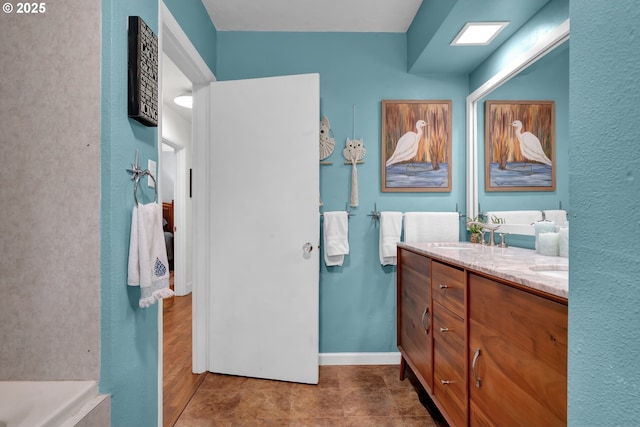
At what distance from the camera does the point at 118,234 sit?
3.87 feet

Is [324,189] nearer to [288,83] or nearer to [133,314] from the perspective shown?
[288,83]

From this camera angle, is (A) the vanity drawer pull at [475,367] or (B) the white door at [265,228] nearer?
(A) the vanity drawer pull at [475,367]

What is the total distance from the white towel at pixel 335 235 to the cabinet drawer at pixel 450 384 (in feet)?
3.13

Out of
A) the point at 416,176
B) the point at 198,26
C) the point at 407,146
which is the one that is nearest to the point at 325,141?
the point at 407,146

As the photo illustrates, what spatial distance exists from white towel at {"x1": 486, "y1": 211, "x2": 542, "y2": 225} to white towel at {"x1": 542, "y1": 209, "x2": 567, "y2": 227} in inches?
2.4

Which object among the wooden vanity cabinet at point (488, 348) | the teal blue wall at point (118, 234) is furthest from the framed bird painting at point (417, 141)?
the teal blue wall at point (118, 234)

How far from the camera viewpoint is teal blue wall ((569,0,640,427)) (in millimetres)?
467

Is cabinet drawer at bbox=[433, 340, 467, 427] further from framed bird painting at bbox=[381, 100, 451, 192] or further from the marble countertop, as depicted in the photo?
framed bird painting at bbox=[381, 100, 451, 192]

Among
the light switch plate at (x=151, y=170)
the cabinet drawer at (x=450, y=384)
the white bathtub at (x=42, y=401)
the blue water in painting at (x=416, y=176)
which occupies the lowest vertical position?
the cabinet drawer at (x=450, y=384)

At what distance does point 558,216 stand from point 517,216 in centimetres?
33

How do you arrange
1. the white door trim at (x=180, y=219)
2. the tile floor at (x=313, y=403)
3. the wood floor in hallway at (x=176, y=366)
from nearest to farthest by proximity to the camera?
the tile floor at (x=313, y=403), the wood floor in hallway at (x=176, y=366), the white door trim at (x=180, y=219)

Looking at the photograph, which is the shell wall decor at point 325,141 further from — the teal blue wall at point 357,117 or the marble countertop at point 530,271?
the marble countertop at point 530,271

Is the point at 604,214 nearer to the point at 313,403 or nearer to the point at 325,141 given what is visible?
the point at 313,403

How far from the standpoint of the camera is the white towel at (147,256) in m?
1.20
